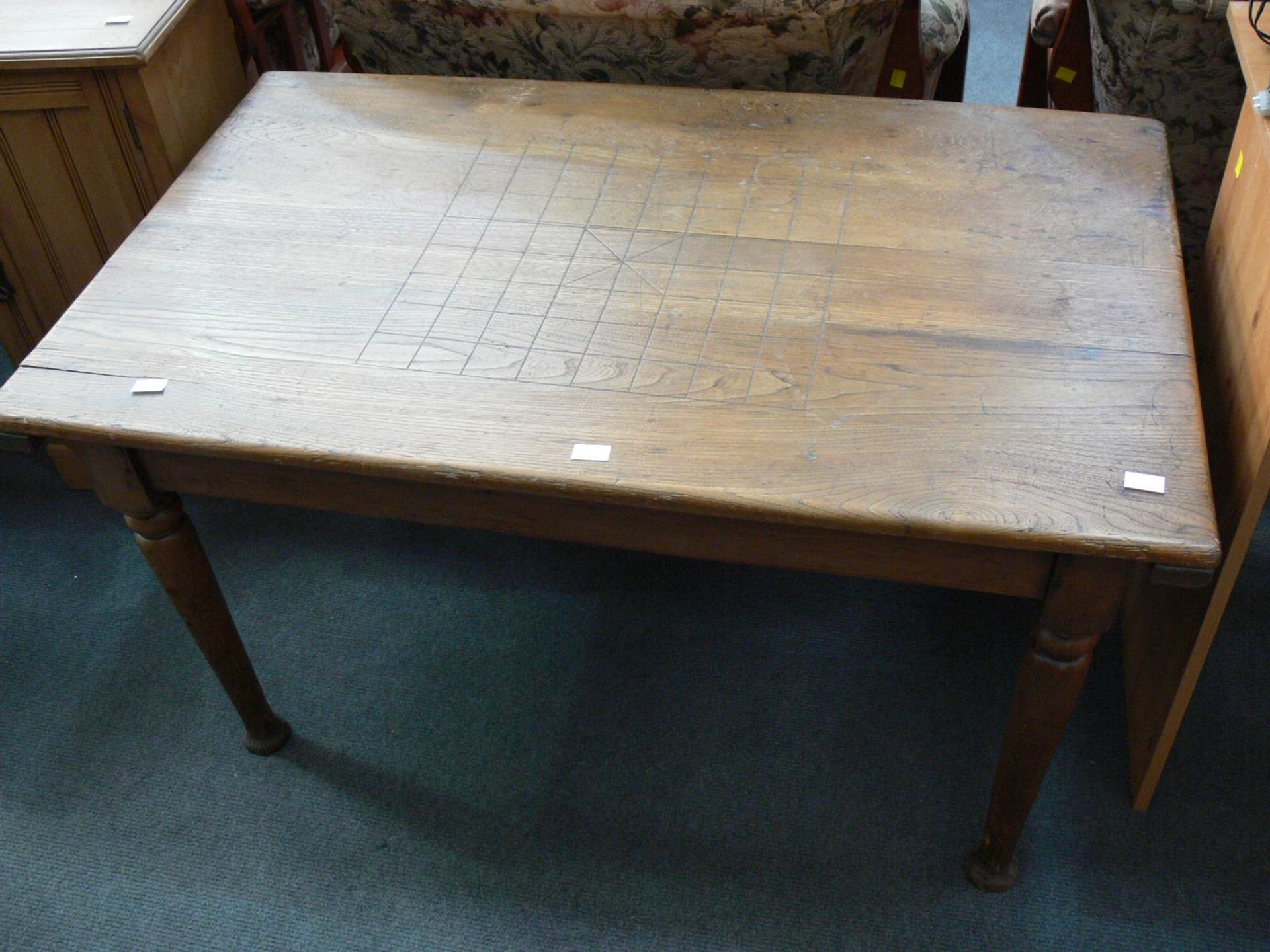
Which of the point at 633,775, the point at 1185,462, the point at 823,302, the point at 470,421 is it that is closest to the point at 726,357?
the point at 823,302

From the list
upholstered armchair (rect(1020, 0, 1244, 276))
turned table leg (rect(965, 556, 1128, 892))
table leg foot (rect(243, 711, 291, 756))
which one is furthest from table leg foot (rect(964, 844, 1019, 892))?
upholstered armchair (rect(1020, 0, 1244, 276))

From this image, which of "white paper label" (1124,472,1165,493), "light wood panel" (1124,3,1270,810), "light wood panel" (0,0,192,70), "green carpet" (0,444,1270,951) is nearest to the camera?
"white paper label" (1124,472,1165,493)

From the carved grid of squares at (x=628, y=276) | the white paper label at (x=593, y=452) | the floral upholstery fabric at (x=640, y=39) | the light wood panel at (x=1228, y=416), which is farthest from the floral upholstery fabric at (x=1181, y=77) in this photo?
the white paper label at (x=593, y=452)

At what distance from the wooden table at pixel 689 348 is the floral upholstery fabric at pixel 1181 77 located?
0.98 ft

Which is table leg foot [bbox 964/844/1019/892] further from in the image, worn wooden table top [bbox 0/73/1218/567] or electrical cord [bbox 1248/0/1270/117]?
electrical cord [bbox 1248/0/1270/117]

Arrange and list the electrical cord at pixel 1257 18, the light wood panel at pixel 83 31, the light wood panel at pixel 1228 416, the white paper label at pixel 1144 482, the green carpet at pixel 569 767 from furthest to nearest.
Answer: the light wood panel at pixel 83 31 → the green carpet at pixel 569 767 → the electrical cord at pixel 1257 18 → the light wood panel at pixel 1228 416 → the white paper label at pixel 1144 482

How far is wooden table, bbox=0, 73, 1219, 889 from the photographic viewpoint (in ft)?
3.69

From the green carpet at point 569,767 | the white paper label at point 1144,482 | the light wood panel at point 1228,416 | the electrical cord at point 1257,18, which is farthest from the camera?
the green carpet at point 569,767

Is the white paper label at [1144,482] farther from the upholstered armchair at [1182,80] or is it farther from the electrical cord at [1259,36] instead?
the upholstered armchair at [1182,80]

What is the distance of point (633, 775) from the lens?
63.9 inches

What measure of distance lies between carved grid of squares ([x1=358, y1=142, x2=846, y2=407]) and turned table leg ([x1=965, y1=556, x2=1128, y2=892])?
326 millimetres

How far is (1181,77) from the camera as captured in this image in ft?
5.74

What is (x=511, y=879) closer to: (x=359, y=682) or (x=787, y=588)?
(x=359, y=682)

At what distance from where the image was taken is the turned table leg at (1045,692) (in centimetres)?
111
